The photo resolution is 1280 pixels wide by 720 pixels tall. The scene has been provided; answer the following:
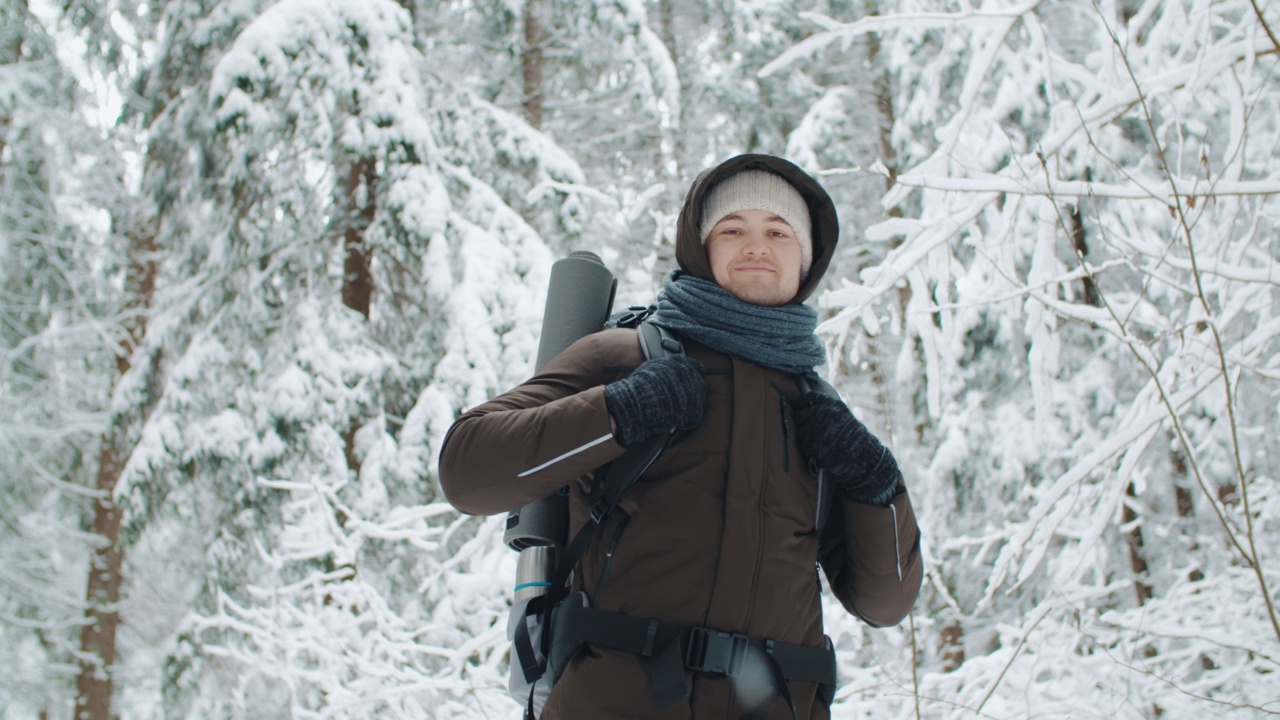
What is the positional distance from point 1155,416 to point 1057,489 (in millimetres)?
375

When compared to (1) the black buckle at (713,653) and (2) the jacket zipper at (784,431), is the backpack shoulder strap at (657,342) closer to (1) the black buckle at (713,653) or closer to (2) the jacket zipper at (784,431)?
(2) the jacket zipper at (784,431)

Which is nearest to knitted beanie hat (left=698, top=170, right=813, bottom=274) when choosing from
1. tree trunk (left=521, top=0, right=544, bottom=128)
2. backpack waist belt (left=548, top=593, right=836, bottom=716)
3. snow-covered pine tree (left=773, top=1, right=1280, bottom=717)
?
snow-covered pine tree (left=773, top=1, right=1280, bottom=717)

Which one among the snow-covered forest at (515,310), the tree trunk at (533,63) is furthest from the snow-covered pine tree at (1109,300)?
the tree trunk at (533,63)

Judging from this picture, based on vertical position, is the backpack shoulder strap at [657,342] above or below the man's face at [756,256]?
below

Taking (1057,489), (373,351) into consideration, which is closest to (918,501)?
(373,351)

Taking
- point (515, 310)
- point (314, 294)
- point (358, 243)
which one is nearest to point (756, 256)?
point (515, 310)

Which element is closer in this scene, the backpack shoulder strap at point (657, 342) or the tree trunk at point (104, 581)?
the backpack shoulder strap at point (657, 342)

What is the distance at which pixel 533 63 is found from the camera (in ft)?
31.9

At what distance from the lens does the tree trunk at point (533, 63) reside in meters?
9.48

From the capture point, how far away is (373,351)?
7551 mm

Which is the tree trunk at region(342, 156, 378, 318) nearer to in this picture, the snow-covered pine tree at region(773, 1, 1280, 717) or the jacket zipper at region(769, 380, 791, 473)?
the snow-covered pine tree at region(773, 1, 1280, 717)

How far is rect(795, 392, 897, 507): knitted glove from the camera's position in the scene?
168 cm

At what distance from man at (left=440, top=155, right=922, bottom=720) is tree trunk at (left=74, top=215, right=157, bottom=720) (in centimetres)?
930

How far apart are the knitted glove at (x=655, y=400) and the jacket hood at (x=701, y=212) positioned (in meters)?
0.41
